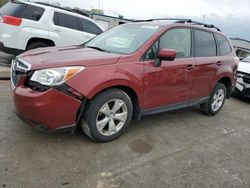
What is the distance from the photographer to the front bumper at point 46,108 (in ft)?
10.0

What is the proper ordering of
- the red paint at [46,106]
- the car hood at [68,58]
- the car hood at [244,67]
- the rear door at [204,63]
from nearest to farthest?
the red paint at [46,106], the car hood at [68,58], the rear door at [204,63], the car hood at [244,67]

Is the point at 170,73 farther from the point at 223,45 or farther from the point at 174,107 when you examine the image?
the point at 223,45

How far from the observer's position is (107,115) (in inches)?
142

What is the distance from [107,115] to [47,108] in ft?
2.75

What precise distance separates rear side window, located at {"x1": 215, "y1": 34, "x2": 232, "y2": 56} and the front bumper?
3450 mm

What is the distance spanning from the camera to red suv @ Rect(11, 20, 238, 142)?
3.13m

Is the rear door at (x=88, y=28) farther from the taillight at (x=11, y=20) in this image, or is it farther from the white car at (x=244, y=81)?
the white car at (x=244, y=81)

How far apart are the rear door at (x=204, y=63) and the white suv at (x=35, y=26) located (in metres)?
4.60

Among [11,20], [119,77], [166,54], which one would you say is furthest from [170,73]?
[11,20]

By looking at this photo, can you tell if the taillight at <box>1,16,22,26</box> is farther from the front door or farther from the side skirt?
the side skirt

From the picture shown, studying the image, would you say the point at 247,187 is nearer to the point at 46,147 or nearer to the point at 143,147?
the point at 143,147

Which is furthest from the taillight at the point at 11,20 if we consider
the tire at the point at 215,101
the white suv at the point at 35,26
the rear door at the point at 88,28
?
the tire at the point at 215,101

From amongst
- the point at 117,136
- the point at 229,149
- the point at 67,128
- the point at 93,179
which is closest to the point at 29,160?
the point at 67,128

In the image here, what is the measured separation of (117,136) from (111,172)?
0.83m
